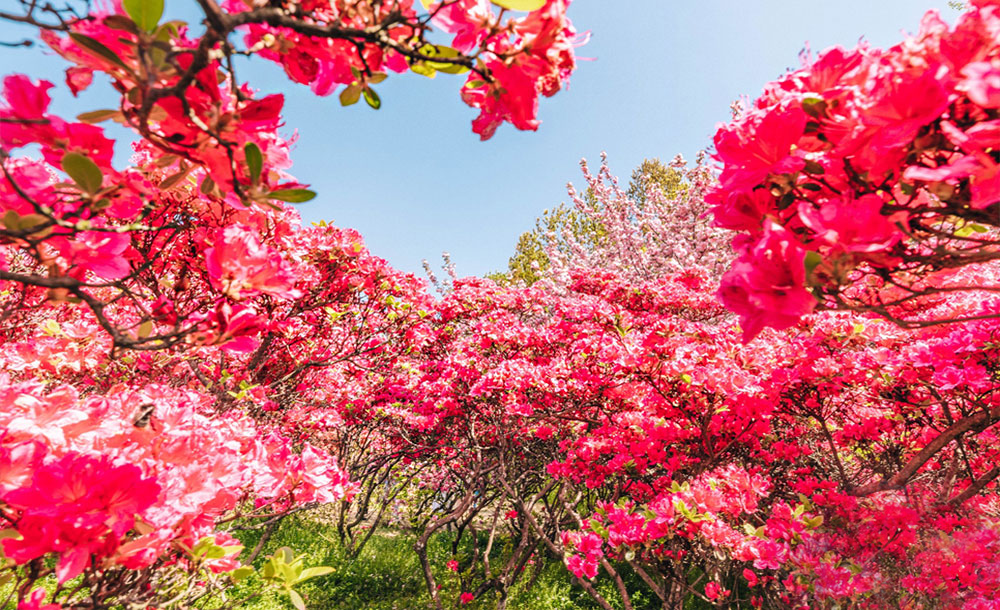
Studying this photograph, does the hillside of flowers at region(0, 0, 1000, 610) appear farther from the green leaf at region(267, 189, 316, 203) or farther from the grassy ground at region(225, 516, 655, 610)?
the grassy ground at region(225, 516, 655, 610)

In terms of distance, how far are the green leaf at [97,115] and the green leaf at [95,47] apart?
13cm

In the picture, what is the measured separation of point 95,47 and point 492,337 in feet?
14.9

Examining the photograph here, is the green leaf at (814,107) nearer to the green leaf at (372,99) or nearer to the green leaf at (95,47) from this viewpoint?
the green leaf at (372,99)

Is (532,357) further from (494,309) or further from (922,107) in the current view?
(922,107)

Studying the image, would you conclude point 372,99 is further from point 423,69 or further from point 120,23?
point 120,23

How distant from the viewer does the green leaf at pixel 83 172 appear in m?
0.71

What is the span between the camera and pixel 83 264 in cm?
102

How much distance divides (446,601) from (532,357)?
3.50 metres

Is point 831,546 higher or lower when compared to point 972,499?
lower

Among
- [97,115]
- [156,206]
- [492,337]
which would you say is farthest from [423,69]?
[492,337]

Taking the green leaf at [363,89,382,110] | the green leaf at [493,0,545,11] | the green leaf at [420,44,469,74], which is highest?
the green leaf at [363,89,382,110]

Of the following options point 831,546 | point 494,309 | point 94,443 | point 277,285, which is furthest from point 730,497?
point 494,309

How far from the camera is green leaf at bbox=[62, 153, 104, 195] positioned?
71cm

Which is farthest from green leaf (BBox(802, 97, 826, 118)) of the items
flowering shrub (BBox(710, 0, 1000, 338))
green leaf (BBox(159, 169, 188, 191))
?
green leaf (BBox(159, 169, 188, 191))
